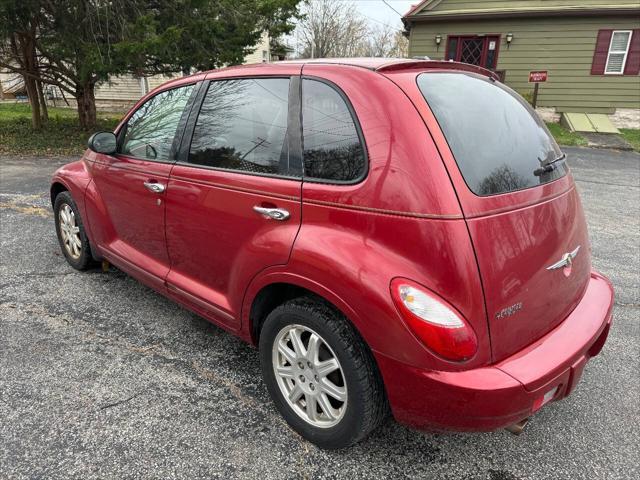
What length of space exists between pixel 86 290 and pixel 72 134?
395 inches

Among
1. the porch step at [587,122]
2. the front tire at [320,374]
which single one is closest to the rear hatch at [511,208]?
the front tire at [320,374]

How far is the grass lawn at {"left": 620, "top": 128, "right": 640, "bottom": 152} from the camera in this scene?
40.7 ft

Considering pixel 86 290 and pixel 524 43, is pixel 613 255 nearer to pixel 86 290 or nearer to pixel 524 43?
pixel 86 290

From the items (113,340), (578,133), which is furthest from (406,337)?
(578,133)

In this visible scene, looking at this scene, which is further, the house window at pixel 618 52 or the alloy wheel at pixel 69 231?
the house window at pixel 618 52

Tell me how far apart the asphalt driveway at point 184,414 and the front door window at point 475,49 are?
13.8 m

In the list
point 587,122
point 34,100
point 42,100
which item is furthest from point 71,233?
point 587,122

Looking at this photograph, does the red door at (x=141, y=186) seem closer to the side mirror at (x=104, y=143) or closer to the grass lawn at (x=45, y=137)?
the side mirror at (x=104, y=143)

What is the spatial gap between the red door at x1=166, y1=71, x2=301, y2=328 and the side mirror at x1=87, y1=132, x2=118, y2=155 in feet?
2.64

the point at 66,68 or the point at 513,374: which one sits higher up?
the point at 66,68

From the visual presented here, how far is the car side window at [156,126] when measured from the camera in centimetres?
287

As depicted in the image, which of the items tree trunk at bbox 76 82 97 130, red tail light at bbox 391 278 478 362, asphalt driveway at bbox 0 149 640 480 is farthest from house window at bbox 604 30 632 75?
red tail light at bbox 391 278 478 362

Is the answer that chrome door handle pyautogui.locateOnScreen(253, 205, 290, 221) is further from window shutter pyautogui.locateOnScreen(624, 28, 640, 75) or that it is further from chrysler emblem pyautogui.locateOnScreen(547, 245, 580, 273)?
window shutter pyautogui.locateOnScreen(624, 28, 640, 75)

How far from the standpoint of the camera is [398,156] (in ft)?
5.91
